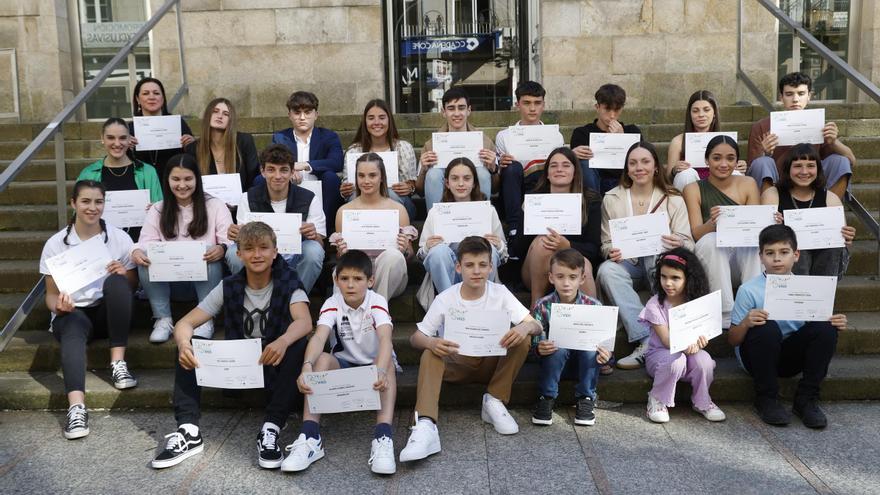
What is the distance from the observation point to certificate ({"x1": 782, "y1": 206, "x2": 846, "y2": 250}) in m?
4.70

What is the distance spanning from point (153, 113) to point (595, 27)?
4.92 meters

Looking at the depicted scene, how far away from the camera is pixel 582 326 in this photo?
404 centimetres

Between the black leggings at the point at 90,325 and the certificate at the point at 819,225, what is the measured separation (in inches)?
158

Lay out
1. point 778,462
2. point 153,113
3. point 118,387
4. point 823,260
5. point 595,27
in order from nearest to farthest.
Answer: point 778,462 → point 118,387 → point 823,260 → point 153,113 → point 595,27

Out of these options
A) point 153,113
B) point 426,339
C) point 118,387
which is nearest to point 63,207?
point 153,113

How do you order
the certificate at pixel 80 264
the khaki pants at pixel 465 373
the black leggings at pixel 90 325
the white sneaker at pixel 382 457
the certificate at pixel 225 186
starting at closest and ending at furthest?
the white sneaker at pixel 382 457 → the khaki pants at pixel 465 373 → the black leggings at pixel 90 325 → the certificate at pixel 80 264 → the certificate at pixel 225 186

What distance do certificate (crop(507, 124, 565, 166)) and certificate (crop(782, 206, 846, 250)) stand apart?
171 centimetres

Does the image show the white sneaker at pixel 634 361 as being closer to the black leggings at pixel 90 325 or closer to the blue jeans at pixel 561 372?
the blue jeans at pixel 561 372

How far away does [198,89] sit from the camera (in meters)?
8.84

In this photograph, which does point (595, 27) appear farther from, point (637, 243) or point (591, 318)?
point (591, 318)

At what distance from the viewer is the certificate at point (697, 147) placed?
5.48 meters

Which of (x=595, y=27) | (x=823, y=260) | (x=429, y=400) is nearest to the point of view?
(x=429, y=400)

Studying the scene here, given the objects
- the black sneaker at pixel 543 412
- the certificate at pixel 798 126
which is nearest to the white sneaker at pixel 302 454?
the black sneaker at pixel 543 412

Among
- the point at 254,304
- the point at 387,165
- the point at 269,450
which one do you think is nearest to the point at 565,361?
the point at 269,450
